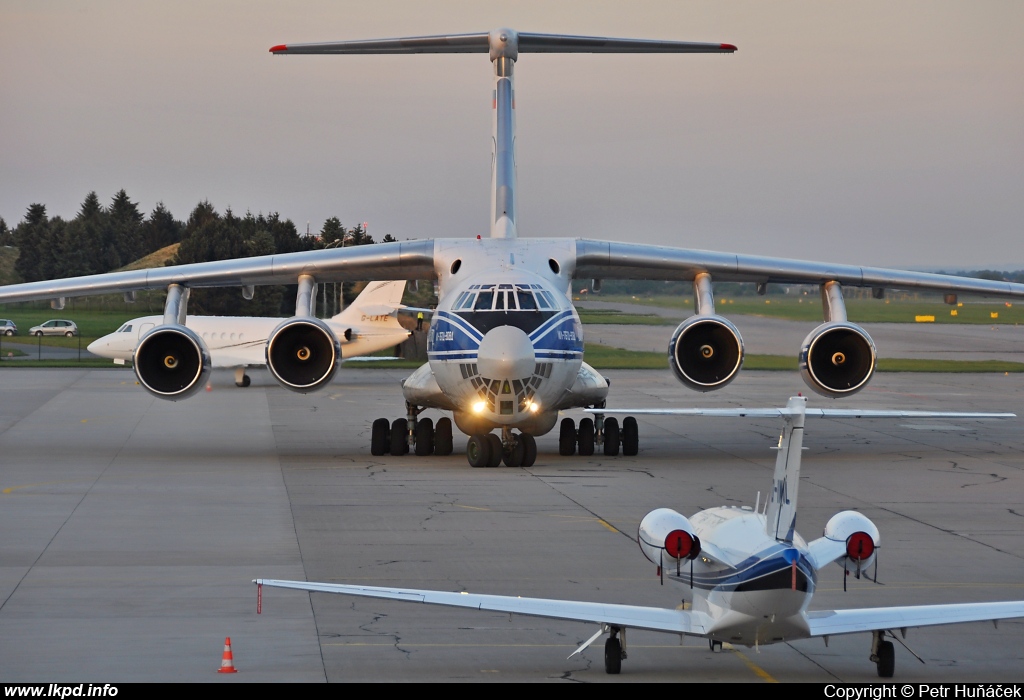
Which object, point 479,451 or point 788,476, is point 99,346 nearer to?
point 479,451

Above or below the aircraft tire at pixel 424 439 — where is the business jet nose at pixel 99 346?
above

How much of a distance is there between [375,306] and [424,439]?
1901 centimetres

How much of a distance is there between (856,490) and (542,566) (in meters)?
7.12

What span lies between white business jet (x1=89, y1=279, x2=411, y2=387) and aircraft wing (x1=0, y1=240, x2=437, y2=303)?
58.9ft

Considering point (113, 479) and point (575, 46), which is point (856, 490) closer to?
point (575, 46)

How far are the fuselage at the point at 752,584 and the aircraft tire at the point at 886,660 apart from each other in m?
0.75

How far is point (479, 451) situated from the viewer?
19422 millimetres

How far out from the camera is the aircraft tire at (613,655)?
27.9 ft

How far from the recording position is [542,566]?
484 inches

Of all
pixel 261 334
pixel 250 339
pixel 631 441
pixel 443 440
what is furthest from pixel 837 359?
pixel 250 339

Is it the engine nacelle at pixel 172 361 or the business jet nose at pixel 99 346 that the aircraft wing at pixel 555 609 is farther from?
the business jet nose at pixel 99 346

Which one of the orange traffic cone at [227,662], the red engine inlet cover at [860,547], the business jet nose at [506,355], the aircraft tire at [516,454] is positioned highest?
the business jet nose at [506,355]

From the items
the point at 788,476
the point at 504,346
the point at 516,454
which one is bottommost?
the point at 516,454

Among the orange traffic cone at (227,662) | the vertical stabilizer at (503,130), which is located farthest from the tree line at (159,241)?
the orange traffic cone at (227,662)
